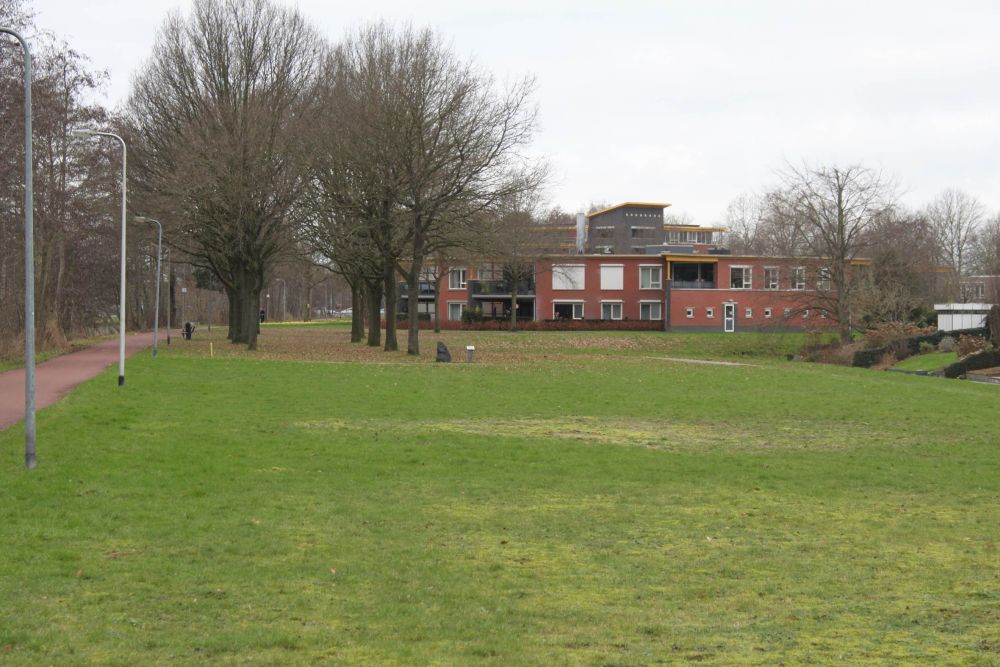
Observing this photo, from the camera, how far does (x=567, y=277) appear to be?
293 feet

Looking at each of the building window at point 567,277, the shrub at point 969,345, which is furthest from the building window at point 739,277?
the shrub at point 969,345

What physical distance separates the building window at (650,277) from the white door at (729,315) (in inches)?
271

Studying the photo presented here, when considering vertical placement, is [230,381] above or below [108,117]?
below

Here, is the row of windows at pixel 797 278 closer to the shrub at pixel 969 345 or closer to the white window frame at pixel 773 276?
the white window frame at pixel 773 276

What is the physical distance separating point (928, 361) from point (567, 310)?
4485cm

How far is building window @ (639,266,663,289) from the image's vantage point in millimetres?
90688

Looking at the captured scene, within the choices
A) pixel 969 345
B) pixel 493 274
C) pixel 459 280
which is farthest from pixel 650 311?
pixel 969 345

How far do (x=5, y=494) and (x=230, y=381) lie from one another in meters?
18.0

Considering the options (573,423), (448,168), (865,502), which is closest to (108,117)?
(448,168)

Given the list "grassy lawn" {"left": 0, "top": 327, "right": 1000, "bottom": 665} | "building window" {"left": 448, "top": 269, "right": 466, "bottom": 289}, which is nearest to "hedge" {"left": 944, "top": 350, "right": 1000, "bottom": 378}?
"grassy lawn" {"left": 0, "top": 327, "right": 1000, "bottom": 665}

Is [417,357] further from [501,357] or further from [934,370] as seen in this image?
[934,370]

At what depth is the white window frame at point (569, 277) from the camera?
89.8 m

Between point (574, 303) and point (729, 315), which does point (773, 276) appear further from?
point (574, 303)

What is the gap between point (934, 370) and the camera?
47.8 meters
